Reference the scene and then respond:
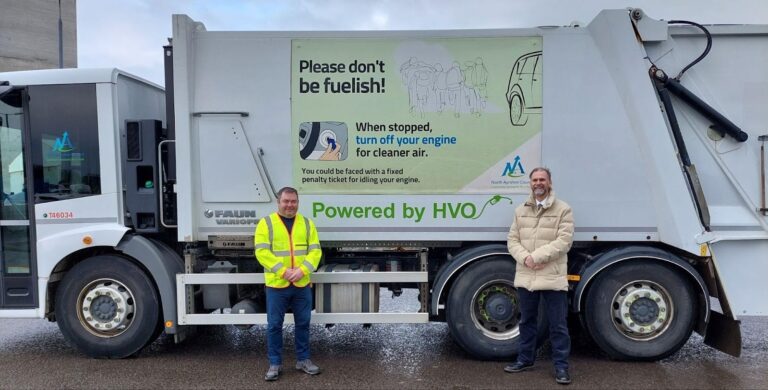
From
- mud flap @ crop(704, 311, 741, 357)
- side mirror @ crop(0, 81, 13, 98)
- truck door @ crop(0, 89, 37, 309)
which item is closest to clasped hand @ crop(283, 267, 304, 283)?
truck door @ crop(0, 89, 37, 309)

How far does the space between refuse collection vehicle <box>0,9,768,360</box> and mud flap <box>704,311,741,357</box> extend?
4cm

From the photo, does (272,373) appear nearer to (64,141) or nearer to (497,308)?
(497,308)

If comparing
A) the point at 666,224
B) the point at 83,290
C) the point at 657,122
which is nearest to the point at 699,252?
the point at 666,224

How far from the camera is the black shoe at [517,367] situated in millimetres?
4503

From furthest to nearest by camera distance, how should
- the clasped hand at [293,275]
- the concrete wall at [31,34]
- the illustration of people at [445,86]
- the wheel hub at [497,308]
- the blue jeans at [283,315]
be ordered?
the concrete wall at [31,34], the wheel hub at [497,308], the illustration of people at [445,86], the blue jeans at [283,315], the clasped hand at [293,275]

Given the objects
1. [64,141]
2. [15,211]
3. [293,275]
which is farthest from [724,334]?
[15,211]

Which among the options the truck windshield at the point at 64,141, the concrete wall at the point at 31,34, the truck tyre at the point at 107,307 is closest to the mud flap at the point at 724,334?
the truck tyre at the point at 107,307

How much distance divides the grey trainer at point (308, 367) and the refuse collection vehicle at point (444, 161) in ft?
1.30

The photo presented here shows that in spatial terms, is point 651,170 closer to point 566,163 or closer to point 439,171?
point 566,163

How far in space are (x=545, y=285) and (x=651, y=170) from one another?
1.41m

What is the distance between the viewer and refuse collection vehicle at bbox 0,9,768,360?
15.0 feet

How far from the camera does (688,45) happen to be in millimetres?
4645

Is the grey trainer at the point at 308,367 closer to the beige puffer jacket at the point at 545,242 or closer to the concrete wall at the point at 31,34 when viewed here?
the beige puffer jacket at the point at 545,242

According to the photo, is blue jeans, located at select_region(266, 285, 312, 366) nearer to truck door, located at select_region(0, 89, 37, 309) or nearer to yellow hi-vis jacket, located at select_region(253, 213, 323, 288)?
yellow hi-vis jacket, located at select_region(253, 213, 323, 288)
